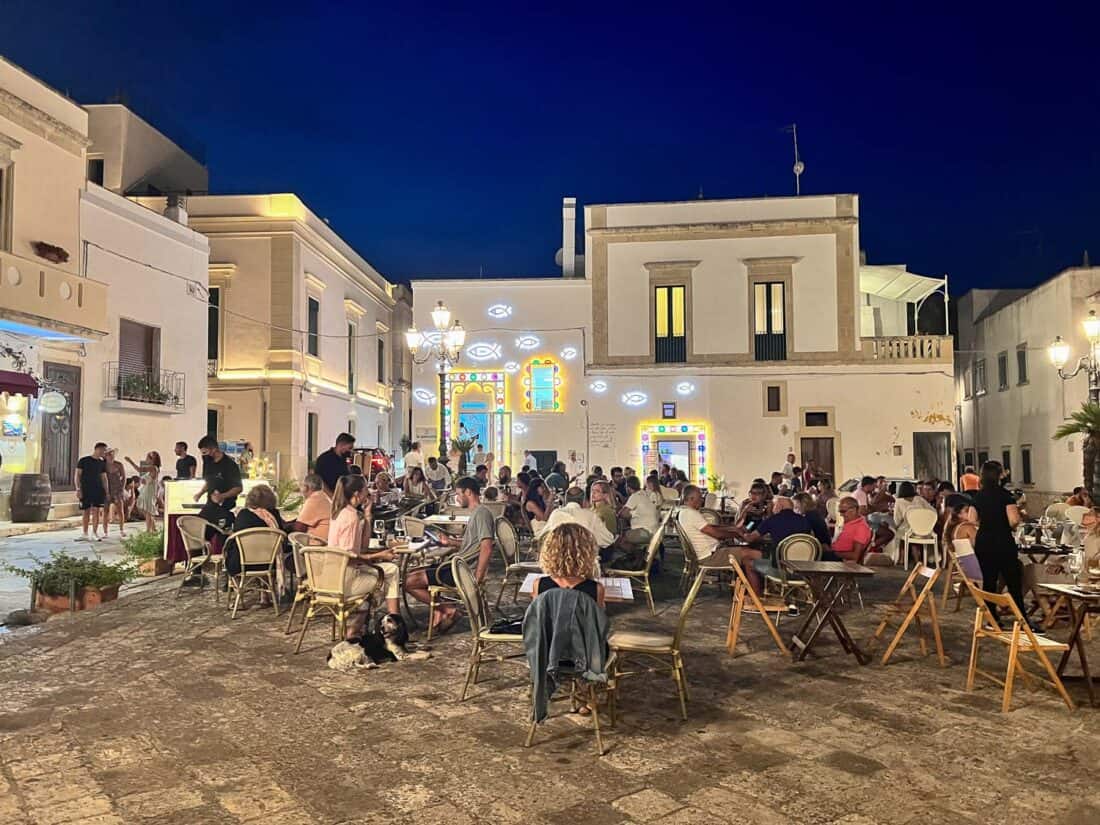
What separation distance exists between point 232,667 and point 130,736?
1.33m

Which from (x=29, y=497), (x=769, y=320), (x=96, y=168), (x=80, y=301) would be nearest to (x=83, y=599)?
(x=29, y=497)

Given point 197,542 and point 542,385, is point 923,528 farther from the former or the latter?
point 542,385

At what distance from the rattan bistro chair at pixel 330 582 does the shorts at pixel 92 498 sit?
331 inches

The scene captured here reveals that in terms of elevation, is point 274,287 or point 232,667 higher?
point 274,287

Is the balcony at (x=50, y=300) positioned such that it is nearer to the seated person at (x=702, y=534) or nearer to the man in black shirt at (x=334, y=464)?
the man in black shirt at (x=334, y=464)

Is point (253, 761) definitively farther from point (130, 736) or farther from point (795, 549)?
point (795, 549)

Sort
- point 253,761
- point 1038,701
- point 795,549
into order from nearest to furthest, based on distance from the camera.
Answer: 1. point 253,761
2. point 1038,701
3. point 795,549

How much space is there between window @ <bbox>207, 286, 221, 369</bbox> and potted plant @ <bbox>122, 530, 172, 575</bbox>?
1321 centimetres

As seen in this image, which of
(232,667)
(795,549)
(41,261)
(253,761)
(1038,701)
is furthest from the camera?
(41,261)

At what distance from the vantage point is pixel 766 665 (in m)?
5.41

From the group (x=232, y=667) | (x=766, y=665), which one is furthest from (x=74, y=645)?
(x=766, y=665)

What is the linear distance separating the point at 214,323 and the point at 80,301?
6762 millimetres

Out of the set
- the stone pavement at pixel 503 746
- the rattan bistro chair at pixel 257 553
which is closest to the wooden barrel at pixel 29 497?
the rattan bistro chair at pixel 257 553

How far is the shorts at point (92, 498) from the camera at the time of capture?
493 inches
